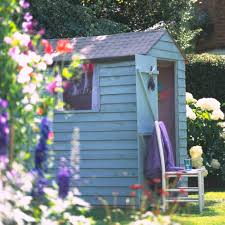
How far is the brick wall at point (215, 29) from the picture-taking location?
795 inches

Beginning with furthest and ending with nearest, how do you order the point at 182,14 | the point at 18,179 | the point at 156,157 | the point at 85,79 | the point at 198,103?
the point at 182,14
the point at 198,103
the point at 85,79
the point at 156,157
the point at 18,179

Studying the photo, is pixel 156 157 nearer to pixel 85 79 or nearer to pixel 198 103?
pixel 85 79

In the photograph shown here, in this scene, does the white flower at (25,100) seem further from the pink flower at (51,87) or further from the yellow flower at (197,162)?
the yellow flower at (197,162)

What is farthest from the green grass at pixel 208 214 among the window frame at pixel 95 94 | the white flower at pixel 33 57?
the white flower at pixel 33 57

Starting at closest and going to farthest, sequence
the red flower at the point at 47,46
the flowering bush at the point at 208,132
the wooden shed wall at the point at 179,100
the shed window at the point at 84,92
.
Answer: the red flower at the point at 47,46
the shed window at the point at 84,92
the wooden shed wall at the point at 179,100
the flowering bush at the point at 208,132

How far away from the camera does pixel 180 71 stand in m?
9.77

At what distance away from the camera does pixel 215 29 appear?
2033 cm

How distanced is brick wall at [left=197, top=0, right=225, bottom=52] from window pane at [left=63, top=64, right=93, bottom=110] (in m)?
11.9

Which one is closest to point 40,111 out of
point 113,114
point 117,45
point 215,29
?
point 113,114

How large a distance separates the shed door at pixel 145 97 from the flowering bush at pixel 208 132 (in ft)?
7.90

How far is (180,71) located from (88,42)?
60.0 inches

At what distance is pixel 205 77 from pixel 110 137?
4907 mm

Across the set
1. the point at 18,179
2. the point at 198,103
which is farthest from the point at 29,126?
the point at 198,103

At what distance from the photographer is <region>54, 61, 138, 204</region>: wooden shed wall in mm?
8461
